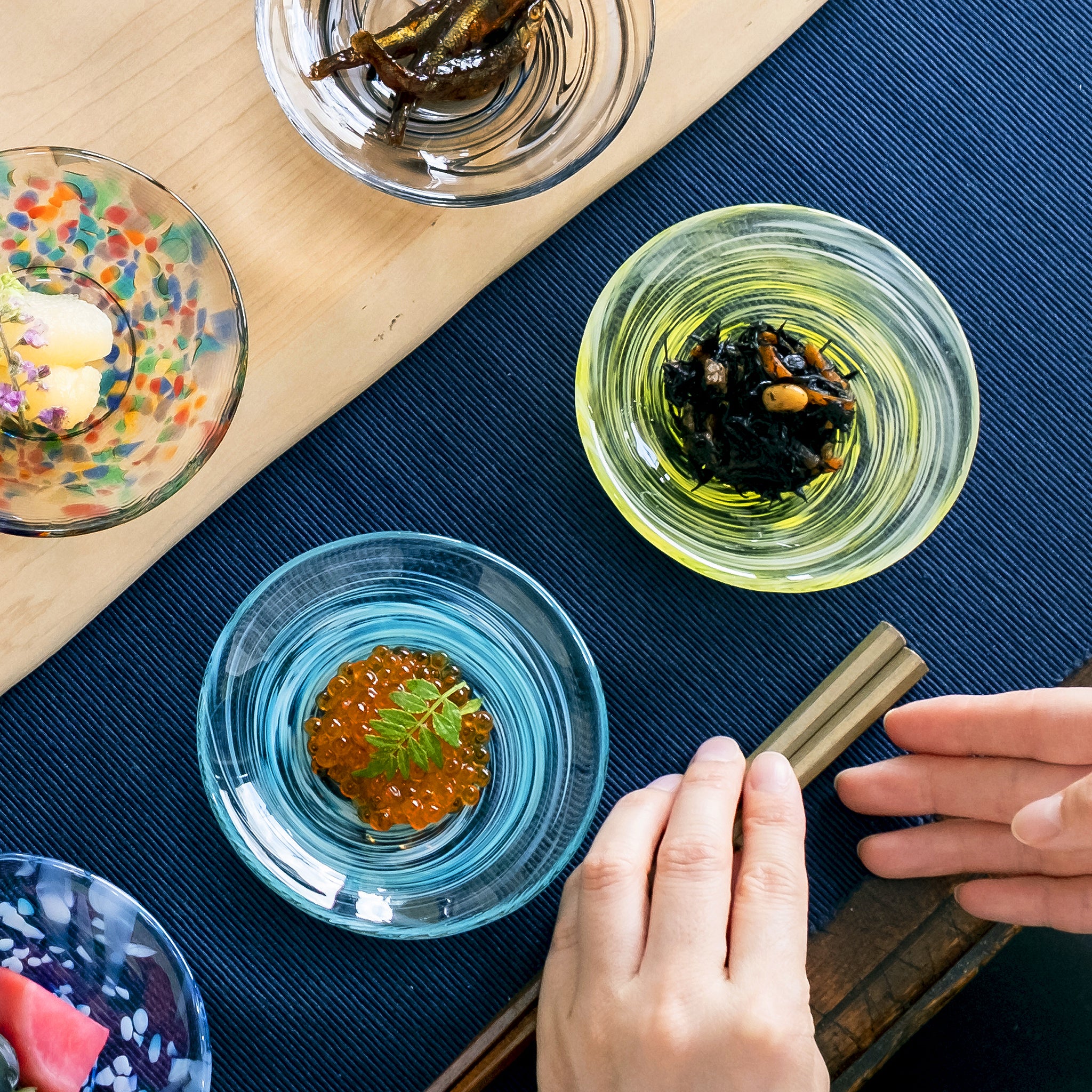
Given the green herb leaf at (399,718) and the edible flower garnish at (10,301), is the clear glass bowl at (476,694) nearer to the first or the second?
the green herb leaf at (399,718)

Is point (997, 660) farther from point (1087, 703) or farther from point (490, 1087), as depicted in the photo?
point (490, 1087)

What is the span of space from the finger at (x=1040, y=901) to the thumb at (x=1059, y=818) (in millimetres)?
225

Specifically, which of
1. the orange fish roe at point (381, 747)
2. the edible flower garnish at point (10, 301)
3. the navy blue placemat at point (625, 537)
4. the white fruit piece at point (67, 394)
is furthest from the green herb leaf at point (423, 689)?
the edible flower garnish at point (10, 301)

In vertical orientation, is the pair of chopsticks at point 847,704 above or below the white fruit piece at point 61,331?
above

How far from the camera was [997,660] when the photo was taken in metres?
1.33

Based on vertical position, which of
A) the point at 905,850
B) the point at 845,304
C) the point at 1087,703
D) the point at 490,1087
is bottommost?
the point at 490,1087

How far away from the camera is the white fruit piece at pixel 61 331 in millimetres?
1068

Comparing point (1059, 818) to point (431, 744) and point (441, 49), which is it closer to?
point (431, 744)

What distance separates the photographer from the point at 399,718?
45.0 inches

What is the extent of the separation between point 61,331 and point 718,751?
0.84 metres

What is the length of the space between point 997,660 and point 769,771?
372 millimetres

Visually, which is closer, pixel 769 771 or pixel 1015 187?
pixel 769 771

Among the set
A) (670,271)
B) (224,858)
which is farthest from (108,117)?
Answer: (224,858)

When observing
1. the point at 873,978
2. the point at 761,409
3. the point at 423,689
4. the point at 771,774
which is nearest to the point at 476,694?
the point at 423,689
